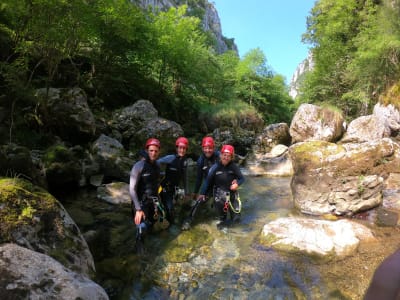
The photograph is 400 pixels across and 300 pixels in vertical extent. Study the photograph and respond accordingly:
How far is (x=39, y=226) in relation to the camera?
12.3 feet

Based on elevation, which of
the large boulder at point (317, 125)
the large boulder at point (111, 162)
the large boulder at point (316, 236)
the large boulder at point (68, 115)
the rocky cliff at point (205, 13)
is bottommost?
the large boulder at point (316, 236)

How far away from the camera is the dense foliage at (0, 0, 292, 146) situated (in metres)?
9.81

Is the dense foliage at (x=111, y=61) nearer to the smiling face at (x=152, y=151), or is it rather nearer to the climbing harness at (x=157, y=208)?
the smiling face at (x=152, y=151)

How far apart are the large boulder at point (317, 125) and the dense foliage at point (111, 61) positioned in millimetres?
7271

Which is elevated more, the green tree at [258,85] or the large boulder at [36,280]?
the green tree at [258,85]

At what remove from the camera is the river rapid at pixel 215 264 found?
4.25 meters

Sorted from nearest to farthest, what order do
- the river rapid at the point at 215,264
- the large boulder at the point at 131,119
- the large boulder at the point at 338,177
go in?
the river rapid at the point at 215,264, the large boulder at the point at 338,177, the large boulder at the point at 131,119

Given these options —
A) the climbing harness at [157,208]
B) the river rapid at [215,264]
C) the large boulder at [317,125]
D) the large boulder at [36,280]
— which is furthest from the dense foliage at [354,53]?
the large boulder at [36,280]

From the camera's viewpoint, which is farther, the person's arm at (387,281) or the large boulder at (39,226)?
the large boulder at (39,226)

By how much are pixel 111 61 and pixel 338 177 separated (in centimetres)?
1572

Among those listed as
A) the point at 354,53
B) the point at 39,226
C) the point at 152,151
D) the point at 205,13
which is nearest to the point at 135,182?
the point at 152,151

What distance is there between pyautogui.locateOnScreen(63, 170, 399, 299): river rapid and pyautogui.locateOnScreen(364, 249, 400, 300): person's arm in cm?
340

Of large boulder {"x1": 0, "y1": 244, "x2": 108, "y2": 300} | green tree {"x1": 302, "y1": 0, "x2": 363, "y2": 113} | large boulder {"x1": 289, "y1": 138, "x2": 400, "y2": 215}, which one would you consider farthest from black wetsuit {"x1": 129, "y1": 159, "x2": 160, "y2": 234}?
green tree {"x1": 302, "y1": 0, "x2": 363, "y2": 113}

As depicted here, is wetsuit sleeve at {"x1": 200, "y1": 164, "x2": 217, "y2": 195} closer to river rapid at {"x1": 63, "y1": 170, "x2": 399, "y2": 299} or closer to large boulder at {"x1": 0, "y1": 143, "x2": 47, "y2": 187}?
river rapid at {"x1": 63, "y1": 170, "x2": 399, "y2": 299}
